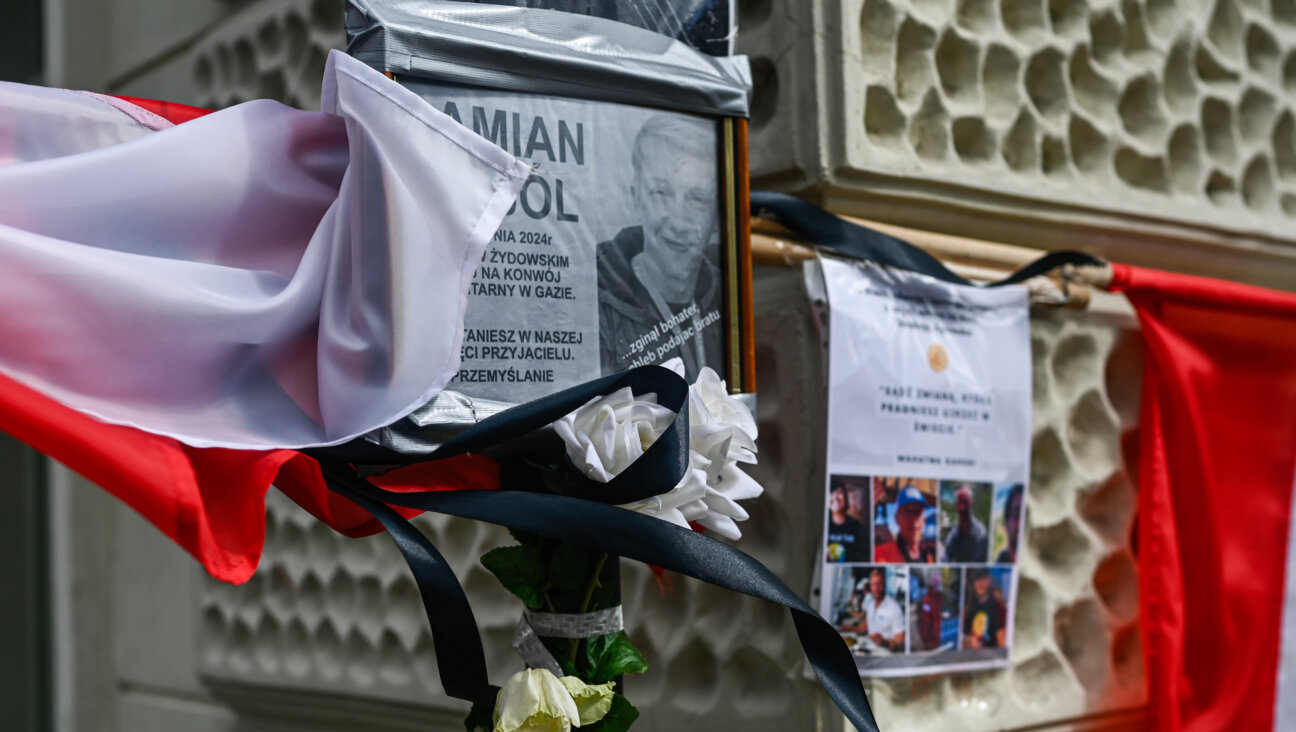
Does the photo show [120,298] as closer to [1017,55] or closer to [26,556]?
[1017,55]

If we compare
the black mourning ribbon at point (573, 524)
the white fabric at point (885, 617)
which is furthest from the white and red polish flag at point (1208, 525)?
the black mourning ribbon at point (573, 524)

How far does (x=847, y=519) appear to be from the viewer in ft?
3.12

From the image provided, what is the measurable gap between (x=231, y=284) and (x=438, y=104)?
148 millimetres

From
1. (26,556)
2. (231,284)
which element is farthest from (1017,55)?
(26,556)

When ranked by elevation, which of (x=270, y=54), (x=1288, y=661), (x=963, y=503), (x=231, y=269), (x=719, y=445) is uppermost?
(x=270, y=54)

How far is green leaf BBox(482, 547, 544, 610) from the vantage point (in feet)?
2.00

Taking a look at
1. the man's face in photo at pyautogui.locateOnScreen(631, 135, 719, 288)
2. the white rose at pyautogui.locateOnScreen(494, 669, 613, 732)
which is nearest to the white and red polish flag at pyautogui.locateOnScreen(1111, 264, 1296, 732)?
the man's face in photo at pyautogui.locateOnScreen(631, 135, 719, 288)

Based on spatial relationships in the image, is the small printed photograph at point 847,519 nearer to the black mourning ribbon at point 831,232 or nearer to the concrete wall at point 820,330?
the concrete wall at point 820,330

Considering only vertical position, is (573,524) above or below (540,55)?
below

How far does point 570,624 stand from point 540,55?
1.05 ft

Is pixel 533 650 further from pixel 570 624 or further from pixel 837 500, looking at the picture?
pixel 837 500

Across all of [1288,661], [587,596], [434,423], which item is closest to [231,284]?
[434,423]

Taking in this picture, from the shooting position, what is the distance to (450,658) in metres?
0.54

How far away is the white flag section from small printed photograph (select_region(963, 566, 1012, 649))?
0.66m
